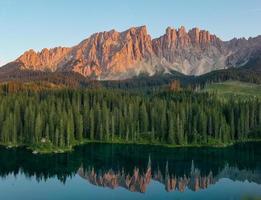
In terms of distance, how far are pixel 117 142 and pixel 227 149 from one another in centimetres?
5071

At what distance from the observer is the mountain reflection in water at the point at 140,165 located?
12788 cm

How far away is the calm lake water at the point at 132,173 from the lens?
113 meters

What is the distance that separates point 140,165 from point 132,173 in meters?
13.0

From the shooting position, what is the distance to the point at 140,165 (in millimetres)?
148125

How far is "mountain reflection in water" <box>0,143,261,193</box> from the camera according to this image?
420 ft

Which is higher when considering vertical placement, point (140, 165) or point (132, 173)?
point (140, 165)

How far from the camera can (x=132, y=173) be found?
135500mm

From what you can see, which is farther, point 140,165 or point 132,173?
point 140,165

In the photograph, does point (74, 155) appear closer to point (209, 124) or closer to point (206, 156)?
point (206, 156)

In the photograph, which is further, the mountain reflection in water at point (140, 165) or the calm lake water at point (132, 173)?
the mountain reflection in water at point (140, 165)

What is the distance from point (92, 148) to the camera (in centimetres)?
17925

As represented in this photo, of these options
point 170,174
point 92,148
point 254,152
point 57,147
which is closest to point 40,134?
point 57,147

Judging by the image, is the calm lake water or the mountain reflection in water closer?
the calm lake water

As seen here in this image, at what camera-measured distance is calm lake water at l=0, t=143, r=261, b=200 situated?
11300cm
